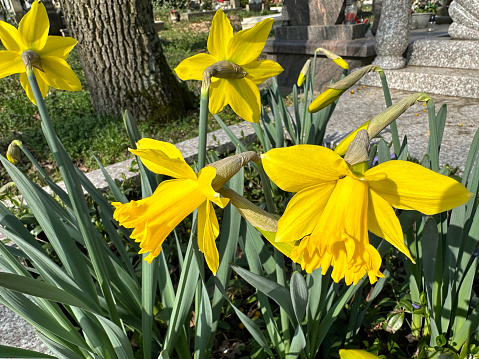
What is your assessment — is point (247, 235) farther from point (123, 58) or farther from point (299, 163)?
point (123, 58)

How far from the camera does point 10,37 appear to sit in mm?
806

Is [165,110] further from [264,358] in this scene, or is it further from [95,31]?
[264,358]

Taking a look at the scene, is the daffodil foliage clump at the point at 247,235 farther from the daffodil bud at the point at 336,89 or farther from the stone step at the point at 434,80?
the stone step at the point at 434,80

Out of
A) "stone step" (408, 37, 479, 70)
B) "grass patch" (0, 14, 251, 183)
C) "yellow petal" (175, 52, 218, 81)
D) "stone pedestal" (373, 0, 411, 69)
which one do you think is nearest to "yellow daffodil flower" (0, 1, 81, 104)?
"yellow petal" (175, 52, 218, 81)

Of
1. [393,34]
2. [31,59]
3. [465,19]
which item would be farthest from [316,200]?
[465,19]

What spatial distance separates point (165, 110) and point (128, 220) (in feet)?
9.77

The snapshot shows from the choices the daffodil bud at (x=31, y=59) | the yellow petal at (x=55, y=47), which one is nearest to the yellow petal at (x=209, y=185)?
the daffodil bud at (x=31, y=59)

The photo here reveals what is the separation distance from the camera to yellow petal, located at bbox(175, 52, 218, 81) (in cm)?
85

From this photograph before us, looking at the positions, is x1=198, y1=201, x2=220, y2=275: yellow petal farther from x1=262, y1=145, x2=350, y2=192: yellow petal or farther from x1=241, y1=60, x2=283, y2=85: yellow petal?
x1=241, y1=60, x2=283, y2=85: yellow petal

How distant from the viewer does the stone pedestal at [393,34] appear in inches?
156

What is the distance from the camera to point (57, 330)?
0.80 metres

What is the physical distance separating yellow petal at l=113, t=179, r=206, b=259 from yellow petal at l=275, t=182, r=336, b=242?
0.48ft

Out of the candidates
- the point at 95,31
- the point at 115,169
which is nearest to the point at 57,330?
the point at 115,169

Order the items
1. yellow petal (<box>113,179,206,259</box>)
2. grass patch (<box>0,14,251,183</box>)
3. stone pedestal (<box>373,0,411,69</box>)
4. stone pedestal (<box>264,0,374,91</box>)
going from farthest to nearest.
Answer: stone pedestal (<box>264,0,374,91</box>) < stone pedestal (<box>373,0,411,69</box>) < grass patch (<box>0,14,251,183</box>) < yellow petal (<box>113,179,206,259</box>)
